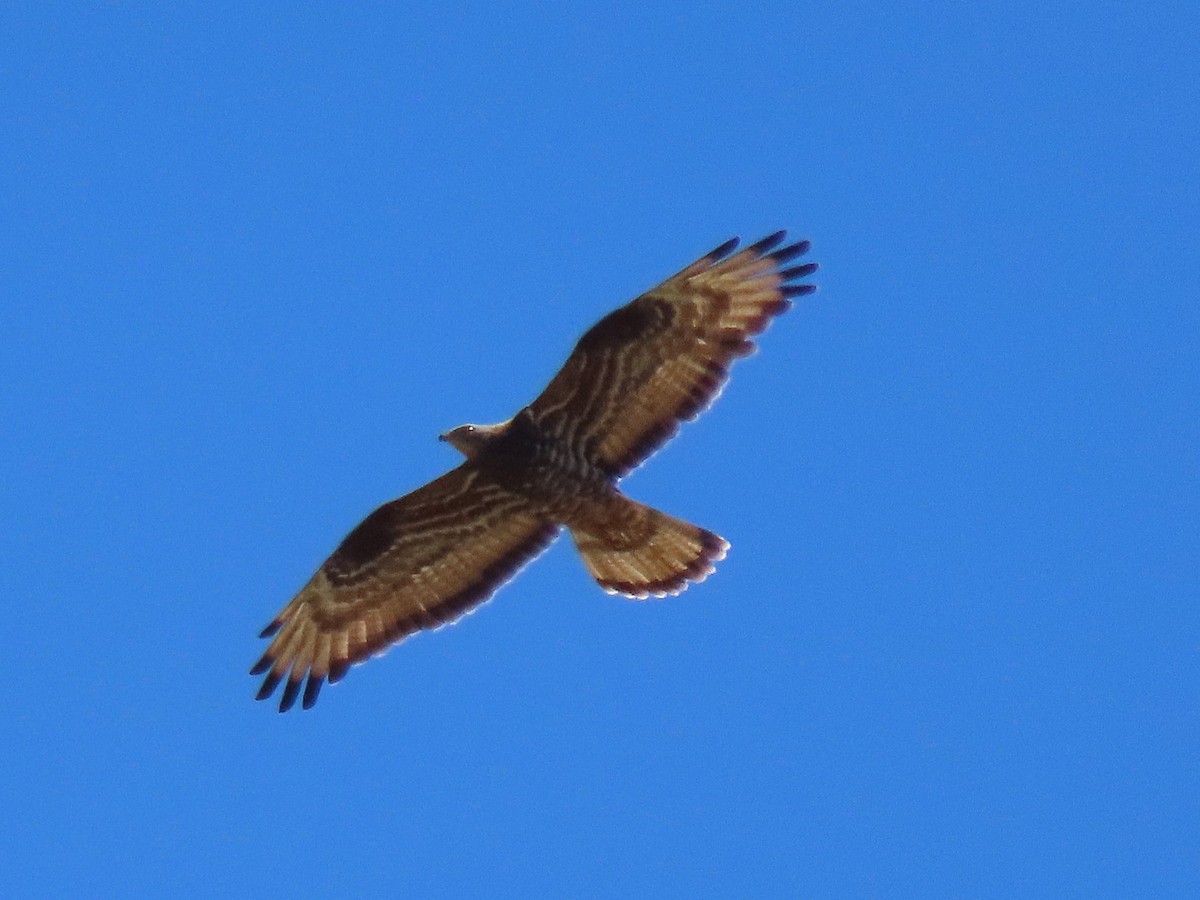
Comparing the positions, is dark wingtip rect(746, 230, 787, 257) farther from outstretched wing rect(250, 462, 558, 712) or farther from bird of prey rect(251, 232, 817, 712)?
outstretched wing rect(250, 462, 558, 712)

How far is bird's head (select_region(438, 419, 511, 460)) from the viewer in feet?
46.1

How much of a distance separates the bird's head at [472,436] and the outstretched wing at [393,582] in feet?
1.41

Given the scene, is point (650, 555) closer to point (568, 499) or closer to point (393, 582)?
point (568, 499)

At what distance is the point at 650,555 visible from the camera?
14.5 meters

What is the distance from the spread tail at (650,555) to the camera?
47.3 feet

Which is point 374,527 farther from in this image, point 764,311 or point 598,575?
point 764,311

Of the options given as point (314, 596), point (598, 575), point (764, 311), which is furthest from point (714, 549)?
point (314, 596)

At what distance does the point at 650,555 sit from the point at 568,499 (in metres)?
0.75

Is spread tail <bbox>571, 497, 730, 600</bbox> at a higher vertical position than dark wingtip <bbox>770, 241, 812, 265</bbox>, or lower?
lower

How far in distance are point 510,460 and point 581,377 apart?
0.71 m

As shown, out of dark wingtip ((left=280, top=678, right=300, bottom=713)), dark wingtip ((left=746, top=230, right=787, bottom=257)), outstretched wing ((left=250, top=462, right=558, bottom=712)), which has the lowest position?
dark wingtip ((left=280, top=678, right=300, bottom=713))

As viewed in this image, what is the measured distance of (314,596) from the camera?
1471 cm

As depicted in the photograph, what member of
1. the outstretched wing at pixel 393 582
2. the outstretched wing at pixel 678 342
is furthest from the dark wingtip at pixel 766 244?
the outstretched wing at pixel 393 582

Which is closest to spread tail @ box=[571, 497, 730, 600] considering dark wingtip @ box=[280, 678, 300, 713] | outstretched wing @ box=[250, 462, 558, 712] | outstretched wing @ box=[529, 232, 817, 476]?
outstretched wing @ box=[250, 462, 558, 712]
